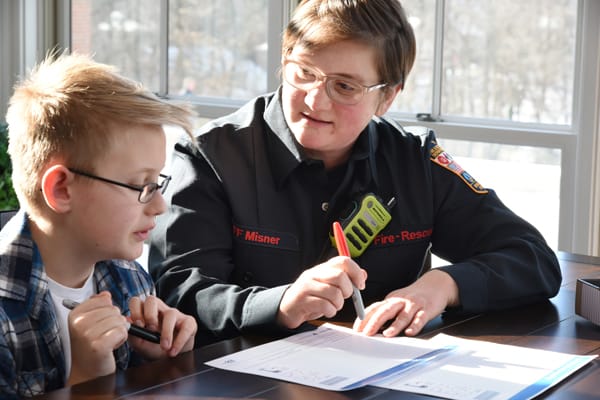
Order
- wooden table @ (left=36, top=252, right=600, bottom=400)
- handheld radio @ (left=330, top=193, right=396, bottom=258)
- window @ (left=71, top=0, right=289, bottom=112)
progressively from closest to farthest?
wooden table @ (left=36, top=252, right=600, bottom=400), handheld radio @ (left=330, top=193, right=396, bottom=258), window @ (left=71, top=0, right=289, bottom=112)

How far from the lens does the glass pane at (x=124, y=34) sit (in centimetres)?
412

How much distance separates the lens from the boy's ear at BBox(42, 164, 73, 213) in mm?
1527

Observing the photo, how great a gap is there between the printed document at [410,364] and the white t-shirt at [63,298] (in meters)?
0.27

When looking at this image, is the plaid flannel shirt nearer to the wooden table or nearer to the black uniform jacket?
the wooden table

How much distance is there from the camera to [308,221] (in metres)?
1.96

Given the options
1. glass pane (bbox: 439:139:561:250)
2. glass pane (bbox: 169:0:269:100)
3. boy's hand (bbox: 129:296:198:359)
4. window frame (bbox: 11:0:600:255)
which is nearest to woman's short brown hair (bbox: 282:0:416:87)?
boy's hand (bbox: 129:296:198:359)

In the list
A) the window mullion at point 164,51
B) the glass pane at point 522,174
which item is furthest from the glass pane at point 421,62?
A: the window mullion at point 164,51

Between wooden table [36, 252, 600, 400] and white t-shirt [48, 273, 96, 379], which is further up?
white t-shirt [48, 273, 96, 379]

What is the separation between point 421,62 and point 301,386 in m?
2.31

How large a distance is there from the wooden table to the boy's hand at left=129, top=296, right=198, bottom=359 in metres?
0.06

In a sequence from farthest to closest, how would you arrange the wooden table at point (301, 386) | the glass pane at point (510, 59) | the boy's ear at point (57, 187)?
the glass pane at point (510, 59) → the boy's ear at point (57, 187) → the wooden table at point (301, 386)

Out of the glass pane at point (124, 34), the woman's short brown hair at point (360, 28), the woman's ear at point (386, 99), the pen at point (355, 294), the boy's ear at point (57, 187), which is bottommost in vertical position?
the pen at point (355, 294)

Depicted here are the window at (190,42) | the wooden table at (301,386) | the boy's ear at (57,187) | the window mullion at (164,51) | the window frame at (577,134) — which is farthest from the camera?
the window mullion at (164,51)

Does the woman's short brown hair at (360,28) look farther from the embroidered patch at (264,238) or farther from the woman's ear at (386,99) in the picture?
the embroidered patch at (264,238)
